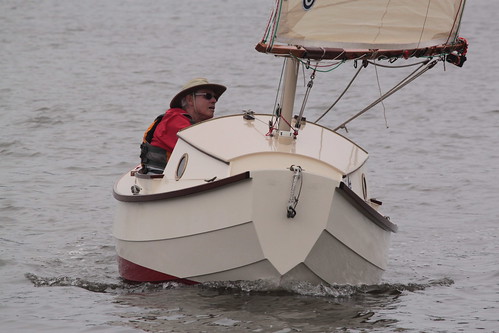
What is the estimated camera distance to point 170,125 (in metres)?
10.5

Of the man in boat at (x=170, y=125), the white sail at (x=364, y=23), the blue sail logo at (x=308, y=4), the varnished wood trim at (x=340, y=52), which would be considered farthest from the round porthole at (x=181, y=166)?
the blue sail logo at (x=308, y=4)

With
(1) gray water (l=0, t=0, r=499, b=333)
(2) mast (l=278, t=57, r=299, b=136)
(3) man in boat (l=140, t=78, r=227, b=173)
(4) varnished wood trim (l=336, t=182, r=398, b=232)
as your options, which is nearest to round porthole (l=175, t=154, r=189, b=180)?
(3) man in boat (l=140, t=78, r=227, b=173)

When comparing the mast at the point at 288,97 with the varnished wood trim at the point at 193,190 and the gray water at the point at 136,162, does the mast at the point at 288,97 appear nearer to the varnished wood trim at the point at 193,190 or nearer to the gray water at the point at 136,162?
the varnished wood trim at the point at 193,190

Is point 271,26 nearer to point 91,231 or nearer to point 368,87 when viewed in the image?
point 91,231

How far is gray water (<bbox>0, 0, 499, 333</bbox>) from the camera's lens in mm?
9484

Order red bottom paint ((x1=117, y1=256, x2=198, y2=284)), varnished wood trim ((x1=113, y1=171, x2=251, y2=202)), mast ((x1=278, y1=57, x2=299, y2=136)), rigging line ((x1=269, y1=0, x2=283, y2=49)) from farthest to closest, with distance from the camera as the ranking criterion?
1. red bottom paint ((x1=117, y1=256, x2=198, y2=284))
2. mast ((x1=278, y1=57, x2=299, y2=136))
3. rigging line ((x1=269, y1=0, x2=283, y2=49))
4. varnished wood trim ((x1=113, y1=171, x2=251, y2=202))

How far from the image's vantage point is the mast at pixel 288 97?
9.62m

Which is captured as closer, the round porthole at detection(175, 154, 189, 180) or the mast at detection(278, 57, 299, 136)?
the mast at detection(278, 57, 299, 136)

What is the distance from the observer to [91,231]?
13.3 meters

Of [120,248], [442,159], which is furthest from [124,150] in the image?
[120,248]

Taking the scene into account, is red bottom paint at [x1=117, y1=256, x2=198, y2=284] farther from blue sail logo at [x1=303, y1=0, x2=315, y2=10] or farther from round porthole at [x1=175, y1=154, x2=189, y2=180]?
blue sail logo at [x1=303, y1=0, x2=315, y2=10]

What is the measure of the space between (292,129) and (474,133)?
38.7 feet

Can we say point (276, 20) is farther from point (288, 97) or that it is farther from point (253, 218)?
point (253, 218)

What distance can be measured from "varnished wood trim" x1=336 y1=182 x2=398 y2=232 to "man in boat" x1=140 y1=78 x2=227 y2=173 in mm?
2089
